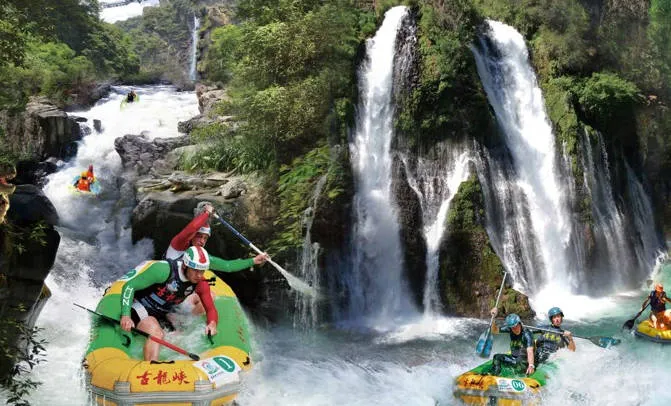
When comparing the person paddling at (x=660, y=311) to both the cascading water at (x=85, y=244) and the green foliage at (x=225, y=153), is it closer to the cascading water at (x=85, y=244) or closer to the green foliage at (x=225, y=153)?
the green foliage at (x=225, y=153)

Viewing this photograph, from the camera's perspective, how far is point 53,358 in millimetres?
8781

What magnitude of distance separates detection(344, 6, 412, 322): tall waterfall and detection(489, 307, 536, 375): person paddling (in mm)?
4081

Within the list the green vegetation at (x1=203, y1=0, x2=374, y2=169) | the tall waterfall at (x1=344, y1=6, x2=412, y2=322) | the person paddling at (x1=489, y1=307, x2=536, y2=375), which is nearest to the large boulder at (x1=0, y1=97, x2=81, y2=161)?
the green vegetation at (x1=203, y1=0, x2=374, y2=169)

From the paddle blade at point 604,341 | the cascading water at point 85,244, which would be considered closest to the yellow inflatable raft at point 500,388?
the paddle blade at point 604,341

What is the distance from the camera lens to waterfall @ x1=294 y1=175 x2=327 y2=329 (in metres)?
11.4

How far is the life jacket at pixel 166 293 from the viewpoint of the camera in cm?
688

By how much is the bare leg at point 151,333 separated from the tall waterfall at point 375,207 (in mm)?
5261

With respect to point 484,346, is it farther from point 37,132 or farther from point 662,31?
point 662,31

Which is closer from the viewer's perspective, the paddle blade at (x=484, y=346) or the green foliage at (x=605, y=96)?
the paddle blade at (x=484, y=346)

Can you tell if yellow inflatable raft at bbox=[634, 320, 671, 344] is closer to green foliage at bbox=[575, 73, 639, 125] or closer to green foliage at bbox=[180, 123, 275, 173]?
green foliage at bbox=[575, 73, 639, 125]

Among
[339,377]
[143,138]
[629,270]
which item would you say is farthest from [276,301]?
[629,270]

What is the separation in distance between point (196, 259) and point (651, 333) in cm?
774

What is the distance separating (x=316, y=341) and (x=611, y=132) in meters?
9.57

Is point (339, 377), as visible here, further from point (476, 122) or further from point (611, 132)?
point (611, 132)
